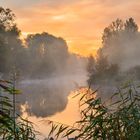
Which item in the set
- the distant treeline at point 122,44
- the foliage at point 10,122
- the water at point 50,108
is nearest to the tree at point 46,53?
the distant treeline at point 122,44

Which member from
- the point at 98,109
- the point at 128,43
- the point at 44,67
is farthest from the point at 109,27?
the point at 98,109

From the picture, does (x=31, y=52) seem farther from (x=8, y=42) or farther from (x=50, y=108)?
(x=50, y=108)

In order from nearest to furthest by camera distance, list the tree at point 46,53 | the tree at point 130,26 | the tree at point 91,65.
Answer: the tree at point 91,65
the tree at point 130,26
the tree at point 46,53

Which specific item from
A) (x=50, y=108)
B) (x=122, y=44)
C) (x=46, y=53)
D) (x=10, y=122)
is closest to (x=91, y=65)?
(x=122, y=44)

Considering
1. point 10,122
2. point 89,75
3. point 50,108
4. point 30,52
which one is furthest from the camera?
point 30,52

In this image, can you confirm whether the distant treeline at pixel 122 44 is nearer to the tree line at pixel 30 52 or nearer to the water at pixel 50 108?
the tree line at pixel 30 52

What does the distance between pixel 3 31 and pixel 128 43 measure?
24245 mm

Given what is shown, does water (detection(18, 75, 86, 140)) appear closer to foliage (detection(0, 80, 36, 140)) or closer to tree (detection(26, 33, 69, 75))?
foliage (detection(0, 80, 36, 140))

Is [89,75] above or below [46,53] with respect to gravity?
below

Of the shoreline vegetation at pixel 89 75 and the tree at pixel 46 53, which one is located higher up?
the tree at pixel 46 53

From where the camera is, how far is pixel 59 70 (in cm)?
11119

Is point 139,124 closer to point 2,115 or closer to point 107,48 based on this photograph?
point 2,115

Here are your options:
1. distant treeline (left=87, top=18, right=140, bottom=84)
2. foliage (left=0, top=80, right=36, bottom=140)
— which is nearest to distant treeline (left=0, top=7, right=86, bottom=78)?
distant treeline (left=87, top=18, right=140, bottom=84)

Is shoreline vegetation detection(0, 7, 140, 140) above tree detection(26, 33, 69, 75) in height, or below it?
below
